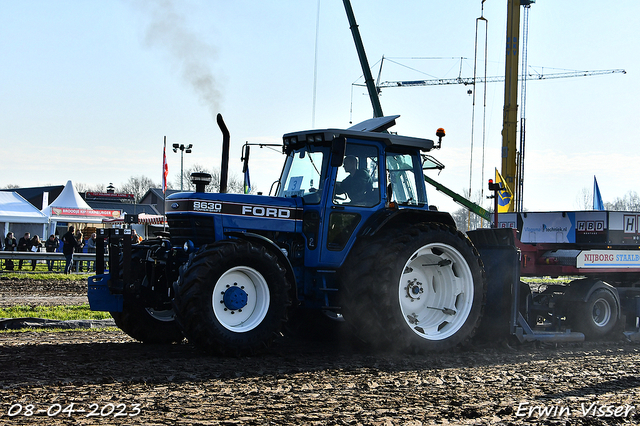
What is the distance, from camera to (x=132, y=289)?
24.0 ft

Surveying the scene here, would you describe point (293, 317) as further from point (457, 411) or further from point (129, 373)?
point (457, 411)

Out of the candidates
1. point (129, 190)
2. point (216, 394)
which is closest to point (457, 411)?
point (216, 394)

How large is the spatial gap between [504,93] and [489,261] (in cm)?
1550

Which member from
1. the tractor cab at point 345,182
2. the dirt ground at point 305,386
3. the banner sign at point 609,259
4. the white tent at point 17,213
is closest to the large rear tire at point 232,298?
the dirt ground at point 305,386

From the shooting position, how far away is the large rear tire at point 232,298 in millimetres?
6590

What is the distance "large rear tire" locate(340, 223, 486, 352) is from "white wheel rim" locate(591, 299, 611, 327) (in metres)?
2.94

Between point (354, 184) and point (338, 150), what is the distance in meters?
0.68

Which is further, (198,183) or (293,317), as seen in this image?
(293,317)

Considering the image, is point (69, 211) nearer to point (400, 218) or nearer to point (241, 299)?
point (400, 218)

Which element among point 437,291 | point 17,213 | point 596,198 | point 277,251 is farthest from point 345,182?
point 17,213

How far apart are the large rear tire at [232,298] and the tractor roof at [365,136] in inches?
63.0

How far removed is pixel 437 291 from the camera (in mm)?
8359

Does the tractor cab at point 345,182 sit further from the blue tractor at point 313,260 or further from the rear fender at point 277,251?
the rear fender at point 277,251

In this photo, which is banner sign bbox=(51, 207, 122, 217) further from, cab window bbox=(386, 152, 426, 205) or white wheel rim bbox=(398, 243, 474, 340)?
white wheel rim bbox=(398, 243, 474, 340)
